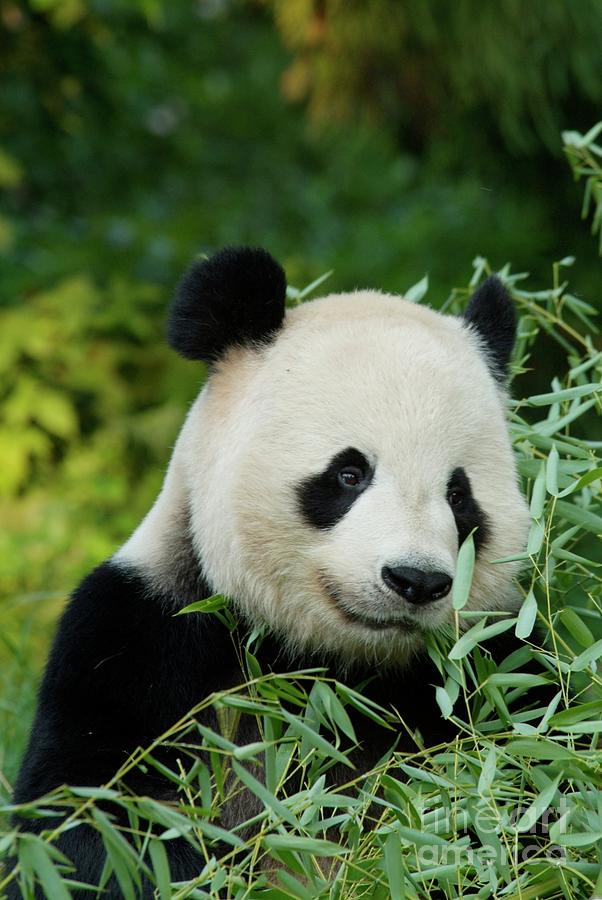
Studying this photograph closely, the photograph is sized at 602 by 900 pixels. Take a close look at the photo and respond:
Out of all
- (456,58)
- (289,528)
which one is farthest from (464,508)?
(456,58)

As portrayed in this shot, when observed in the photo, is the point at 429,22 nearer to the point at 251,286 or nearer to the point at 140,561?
the point at 251,286

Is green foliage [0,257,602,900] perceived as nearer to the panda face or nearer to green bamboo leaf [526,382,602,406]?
the panda face

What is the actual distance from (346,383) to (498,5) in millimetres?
3572

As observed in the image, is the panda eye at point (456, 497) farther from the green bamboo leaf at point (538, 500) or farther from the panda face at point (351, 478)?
the green bamboo leaf at point (538, 500)

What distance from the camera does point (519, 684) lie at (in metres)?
2.47

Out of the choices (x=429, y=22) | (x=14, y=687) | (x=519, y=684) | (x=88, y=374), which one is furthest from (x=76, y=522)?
(x=519, y=684)

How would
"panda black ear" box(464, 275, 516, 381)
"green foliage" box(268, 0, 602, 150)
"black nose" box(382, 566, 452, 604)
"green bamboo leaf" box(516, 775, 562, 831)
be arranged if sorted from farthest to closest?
"green foliage" box(268, 0, 602, 150), "panda black ear" box(464, 275, 516, 381), "black nose" box(382, 566, 452, 604), "green bamboo leaf" box(516, 775, 562, 831)

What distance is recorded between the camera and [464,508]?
263cm

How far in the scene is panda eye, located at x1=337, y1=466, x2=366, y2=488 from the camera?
99.9 inches

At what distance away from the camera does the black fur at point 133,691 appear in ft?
8.26

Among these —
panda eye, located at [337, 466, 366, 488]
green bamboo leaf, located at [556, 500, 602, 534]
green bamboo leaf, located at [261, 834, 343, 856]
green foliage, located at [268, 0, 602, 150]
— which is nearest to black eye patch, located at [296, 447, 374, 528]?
panda eye, located at [337, 466, 366, 488]

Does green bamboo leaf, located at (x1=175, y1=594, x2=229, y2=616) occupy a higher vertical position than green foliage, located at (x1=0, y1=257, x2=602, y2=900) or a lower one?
higher

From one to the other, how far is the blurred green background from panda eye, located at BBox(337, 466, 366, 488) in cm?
134

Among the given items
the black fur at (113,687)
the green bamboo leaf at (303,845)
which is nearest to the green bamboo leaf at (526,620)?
the green bamboo leaf at (303,845)
